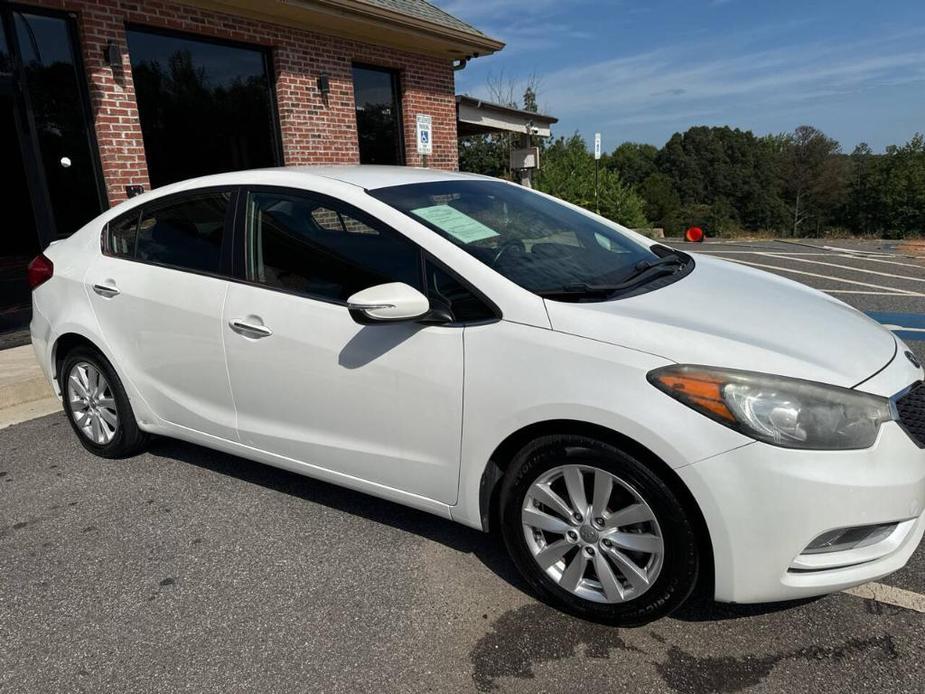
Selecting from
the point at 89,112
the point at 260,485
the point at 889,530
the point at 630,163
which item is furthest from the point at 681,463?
the point at 630,163

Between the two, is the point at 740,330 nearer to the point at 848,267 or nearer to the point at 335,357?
the point at 335,357

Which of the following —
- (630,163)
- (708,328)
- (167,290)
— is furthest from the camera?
(630,163)

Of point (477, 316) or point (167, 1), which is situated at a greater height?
point (167, 1)

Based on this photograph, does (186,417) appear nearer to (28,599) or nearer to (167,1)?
(28,599)

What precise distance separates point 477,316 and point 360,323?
43 centimetres

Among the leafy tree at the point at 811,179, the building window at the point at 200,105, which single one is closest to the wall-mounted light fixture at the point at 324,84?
the building window at the point at 200,105

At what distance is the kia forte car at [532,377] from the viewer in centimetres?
205

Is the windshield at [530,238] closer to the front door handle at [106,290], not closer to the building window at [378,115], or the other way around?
the front door handle at [106,290]

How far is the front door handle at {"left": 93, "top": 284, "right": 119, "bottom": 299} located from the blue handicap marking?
607cm

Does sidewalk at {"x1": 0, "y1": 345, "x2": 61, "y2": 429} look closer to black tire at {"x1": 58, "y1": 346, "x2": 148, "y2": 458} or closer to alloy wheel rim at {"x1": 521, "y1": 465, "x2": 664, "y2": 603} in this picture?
black tire at {"x1": 58, "y1": 346, "x2": 148, "y2": 458}

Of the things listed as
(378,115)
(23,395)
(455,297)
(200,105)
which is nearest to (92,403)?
(23,395)

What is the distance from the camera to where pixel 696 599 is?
2.51 m

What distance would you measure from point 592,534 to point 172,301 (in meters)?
2.20

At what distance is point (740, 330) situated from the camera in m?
2.29
